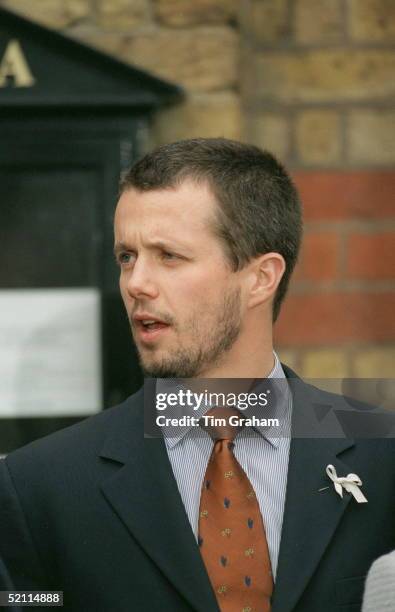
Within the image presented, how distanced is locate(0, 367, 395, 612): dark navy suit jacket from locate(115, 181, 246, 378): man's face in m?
0.18

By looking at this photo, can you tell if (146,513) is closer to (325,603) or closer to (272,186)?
(325,603)

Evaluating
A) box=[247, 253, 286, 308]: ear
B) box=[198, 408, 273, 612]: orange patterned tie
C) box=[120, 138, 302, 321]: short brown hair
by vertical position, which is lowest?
box=[198, 408, 273, 612]: orange patterned tie

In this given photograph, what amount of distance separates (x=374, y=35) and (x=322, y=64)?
18 centimetres

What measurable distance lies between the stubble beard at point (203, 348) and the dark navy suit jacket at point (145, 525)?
152mm

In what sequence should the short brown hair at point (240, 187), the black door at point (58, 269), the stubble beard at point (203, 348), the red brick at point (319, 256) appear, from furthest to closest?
1. the red brick at point (319, 256)
2. the black door at point (58, 269)
3. the short brown hair at point (240, 187)
4. the stubble beard at point (203, 348)

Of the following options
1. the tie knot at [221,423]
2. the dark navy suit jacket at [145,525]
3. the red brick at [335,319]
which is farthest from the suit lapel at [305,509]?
the red brick at [335,319]

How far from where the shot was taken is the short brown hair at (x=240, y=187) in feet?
8.49

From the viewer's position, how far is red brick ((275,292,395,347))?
3992 mm

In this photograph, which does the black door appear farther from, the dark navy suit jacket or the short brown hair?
the dark navy suit jacket

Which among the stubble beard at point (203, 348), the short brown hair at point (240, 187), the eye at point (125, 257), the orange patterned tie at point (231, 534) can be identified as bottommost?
the orange patterned tie at point (231, 534)

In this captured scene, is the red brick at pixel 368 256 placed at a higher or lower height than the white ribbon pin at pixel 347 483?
higher

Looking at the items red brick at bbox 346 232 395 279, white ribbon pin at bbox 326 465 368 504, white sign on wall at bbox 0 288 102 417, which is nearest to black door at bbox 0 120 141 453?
white sign on wall at bbox 0 288 102 417

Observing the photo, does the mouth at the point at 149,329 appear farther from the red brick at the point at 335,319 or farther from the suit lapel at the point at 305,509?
the red brick at the point at 335,319

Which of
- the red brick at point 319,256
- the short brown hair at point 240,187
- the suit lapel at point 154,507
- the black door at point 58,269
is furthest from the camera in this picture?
the red brick at point 319,256
